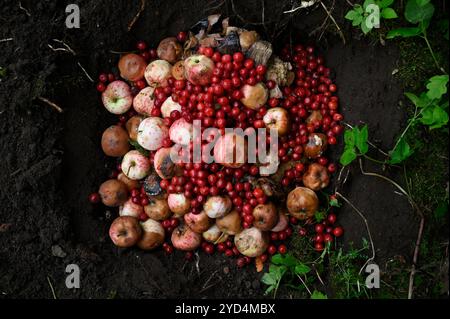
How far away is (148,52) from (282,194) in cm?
154

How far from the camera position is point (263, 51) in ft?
12.6

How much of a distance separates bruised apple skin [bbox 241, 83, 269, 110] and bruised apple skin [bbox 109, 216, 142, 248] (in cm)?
122

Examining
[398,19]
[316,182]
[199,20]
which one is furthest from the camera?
[199,20]

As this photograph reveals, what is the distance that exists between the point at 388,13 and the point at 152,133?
5.90 feet

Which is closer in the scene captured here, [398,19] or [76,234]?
[398,19]

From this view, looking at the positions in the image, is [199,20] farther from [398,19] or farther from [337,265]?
[337,265]

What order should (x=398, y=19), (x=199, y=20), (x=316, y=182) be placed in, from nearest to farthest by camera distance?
(x=398, y=19)
(x=316, y=182)
(x=199, y=20)

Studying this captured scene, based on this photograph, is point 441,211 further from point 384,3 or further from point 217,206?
point 217,206

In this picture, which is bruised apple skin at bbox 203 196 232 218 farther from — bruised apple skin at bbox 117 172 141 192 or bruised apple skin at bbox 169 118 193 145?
bruised apple skin at bbox 117 172 141 192

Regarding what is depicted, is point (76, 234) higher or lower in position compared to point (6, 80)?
lower

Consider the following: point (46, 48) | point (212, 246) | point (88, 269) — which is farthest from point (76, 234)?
point (46, 48)

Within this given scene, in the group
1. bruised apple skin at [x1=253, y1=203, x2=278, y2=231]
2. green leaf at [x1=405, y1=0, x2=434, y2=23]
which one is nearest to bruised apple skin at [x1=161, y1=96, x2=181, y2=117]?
bruised apple skin at [x1=253, y1=203, x2=278, y2=231]

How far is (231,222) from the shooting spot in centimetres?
377
